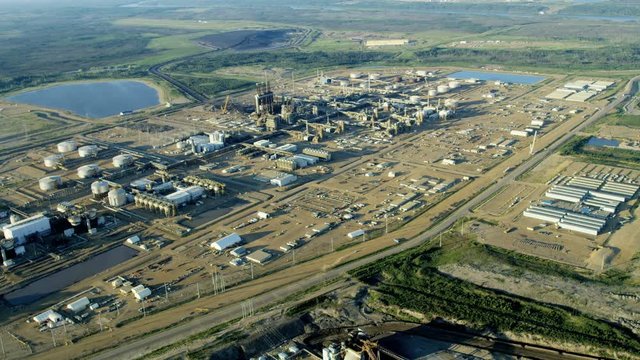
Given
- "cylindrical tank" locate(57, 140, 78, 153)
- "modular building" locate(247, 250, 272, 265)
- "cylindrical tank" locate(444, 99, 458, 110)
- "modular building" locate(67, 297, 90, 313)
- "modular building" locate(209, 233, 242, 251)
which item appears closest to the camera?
"modular building" locate(67, 297, 90, 313)

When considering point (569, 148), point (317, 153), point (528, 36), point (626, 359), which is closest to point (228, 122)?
point (317, 153)

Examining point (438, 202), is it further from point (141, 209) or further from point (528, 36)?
point (528, 36)

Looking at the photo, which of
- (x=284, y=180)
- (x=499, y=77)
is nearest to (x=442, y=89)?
(x=499, y=77)

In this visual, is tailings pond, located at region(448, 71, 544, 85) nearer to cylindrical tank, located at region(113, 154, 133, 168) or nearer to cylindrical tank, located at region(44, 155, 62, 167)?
cylindrical tank, located at region(113, 154, 133, 168)

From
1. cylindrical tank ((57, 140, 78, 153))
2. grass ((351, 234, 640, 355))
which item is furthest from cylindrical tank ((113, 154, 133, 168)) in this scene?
grass ((351, 234, 640, 355))

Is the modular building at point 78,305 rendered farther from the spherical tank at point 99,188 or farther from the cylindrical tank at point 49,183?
the cylindrical tank at point 49,183

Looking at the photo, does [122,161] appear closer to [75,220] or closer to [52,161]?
[52,161]

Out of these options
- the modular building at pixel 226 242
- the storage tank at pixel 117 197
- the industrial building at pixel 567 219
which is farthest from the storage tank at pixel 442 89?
the modular building at pixel 226 242
